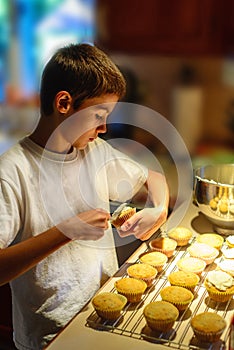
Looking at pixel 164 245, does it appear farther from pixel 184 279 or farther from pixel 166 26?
pixel 166 26

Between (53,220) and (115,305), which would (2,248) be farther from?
(115,305)

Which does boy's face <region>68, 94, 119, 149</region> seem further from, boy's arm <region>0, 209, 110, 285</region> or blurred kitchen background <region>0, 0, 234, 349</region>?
blurred kitchen background <region>0, 0, 234, 349</region>

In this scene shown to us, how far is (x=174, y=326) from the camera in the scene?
112 centimetres

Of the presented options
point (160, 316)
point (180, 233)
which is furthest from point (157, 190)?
point (160, 316)

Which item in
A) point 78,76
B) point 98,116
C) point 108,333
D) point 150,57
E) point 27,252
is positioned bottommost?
point 108,333

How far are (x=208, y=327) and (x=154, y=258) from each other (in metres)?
0.35

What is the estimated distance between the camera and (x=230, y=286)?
4.01 ft

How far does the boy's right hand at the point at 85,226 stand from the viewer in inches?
46.9

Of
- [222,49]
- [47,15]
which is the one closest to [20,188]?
[222,49]

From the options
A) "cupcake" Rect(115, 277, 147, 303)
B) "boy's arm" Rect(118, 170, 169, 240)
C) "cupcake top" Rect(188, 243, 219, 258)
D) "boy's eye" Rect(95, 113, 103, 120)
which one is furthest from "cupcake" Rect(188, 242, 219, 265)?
"boy's eye" Rect(95, 113, 103, 120)

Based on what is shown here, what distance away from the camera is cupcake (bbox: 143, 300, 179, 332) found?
1087mm

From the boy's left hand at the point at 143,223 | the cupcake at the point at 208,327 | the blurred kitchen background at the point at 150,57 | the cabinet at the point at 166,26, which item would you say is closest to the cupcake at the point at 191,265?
the boy's left hand at the point at 143,223

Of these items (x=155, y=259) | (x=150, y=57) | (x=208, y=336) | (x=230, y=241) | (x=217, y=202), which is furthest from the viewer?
(x=150, y=57)

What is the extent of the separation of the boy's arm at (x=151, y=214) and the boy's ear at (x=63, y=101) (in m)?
0.33
